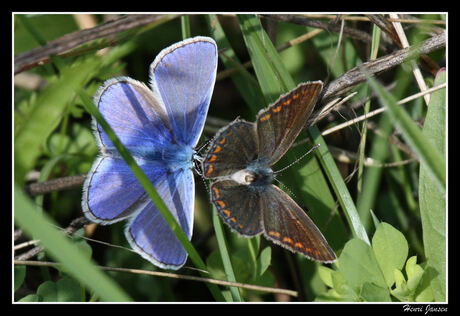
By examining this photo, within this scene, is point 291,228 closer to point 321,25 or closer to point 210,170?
point 210,170

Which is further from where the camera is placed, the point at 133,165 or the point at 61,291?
the point at 61,291

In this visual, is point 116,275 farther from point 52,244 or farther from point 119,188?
point 52,244

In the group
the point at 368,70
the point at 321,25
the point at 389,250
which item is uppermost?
the point at 321,25

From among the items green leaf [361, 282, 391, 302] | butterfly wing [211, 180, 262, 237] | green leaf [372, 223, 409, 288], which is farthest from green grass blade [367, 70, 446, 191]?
butterfly wing [211, 180, 262, 237]

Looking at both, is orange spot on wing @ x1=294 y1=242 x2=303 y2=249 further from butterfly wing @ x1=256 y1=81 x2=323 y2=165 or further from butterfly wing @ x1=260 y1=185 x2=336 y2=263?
butterfly wing @ x1=256 y1=81 x2=323 y2=165

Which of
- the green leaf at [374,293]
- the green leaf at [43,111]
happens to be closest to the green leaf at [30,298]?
the green leaf at [43,111]

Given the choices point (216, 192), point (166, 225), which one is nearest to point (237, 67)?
point (216, 192)

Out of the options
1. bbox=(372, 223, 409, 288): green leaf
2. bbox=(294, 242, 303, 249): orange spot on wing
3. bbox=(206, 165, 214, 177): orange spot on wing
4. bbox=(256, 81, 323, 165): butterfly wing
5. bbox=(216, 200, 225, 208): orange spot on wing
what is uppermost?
bbox=(256, 81, 323, 165): butterfly wing
